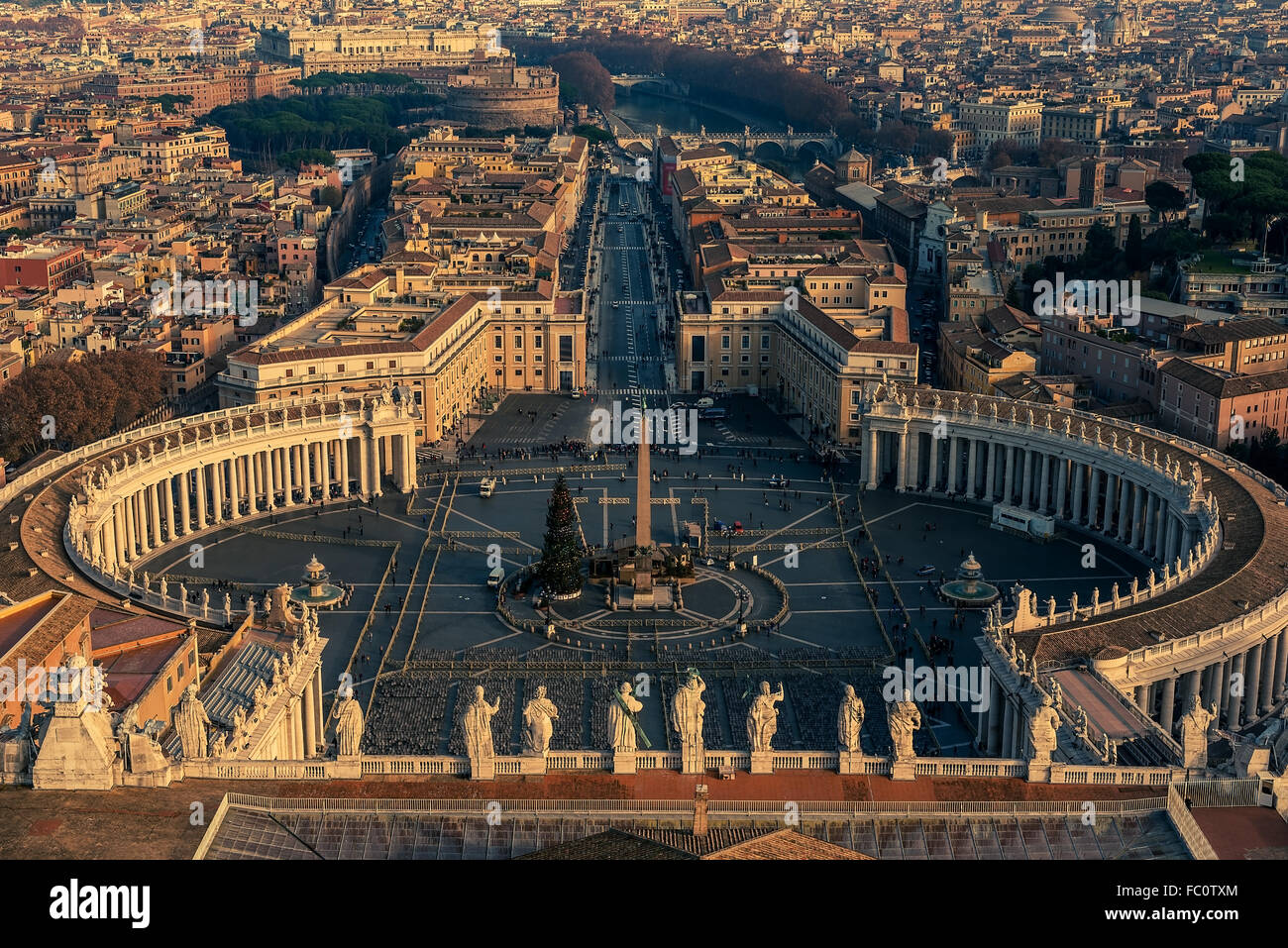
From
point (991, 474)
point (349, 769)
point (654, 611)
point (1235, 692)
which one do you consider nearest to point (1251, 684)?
point (1235, 692)

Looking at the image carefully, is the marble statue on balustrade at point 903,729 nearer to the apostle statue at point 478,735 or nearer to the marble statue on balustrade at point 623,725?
the marble statue on balustrade at point 623,725

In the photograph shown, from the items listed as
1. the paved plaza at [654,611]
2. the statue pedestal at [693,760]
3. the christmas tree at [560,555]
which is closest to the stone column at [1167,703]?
the paved plaza at [654,611]

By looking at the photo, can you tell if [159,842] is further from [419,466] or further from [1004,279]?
[1004,279]

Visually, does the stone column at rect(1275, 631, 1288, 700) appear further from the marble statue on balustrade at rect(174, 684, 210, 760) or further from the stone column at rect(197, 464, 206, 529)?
the stone column at rect(197, 464, 206, 529)

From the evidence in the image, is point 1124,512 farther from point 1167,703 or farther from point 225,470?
point 225,470
